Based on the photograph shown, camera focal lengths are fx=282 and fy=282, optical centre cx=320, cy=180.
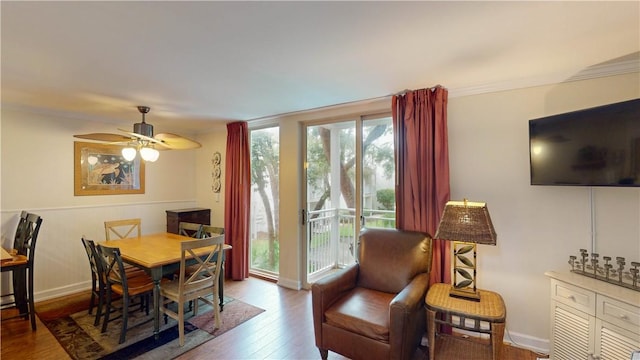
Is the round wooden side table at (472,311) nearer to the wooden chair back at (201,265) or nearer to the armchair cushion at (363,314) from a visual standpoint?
the armchair cushion at (363,314)

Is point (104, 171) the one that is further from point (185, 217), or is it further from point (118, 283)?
point (118, 283)

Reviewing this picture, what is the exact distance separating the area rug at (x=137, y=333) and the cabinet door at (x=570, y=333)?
2663 millimetres

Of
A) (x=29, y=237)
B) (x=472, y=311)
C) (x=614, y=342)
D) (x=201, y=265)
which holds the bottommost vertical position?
(x=614, y=342)

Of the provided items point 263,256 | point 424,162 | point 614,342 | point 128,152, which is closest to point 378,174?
point 424,162

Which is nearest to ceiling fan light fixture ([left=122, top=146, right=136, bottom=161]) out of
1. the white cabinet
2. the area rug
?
the area rug

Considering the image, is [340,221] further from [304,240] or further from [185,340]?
[185,340]

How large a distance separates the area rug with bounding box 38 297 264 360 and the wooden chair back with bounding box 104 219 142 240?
94cm

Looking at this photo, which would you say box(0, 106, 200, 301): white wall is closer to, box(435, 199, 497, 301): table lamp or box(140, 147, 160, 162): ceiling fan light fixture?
box(140, 147, 160, 162): ceiling fan light fixture

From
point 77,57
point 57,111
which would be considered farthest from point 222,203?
point 77,57

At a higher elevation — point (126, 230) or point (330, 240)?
point (126, 230)

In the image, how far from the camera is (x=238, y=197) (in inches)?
169

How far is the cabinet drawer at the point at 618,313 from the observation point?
165cm

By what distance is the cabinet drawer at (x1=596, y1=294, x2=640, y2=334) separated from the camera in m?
1.65

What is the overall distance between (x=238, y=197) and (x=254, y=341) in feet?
7.25
